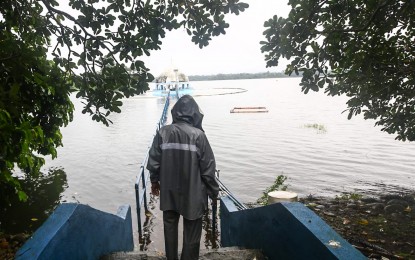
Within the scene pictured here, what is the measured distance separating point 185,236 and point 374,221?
6575mm

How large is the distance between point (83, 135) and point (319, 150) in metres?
19.7

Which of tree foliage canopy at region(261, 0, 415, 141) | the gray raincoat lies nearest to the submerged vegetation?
tree foliage canopy at region(261, 0, 415, 141)

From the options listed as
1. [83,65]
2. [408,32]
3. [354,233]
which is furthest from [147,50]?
[354,233]

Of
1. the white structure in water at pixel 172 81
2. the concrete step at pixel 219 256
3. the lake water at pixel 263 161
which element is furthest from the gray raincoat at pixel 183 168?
the white structure in water at pixel 172 81

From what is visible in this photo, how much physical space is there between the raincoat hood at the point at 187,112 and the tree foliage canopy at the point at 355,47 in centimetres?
159

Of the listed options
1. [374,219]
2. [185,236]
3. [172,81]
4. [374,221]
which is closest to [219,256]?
[185,236]

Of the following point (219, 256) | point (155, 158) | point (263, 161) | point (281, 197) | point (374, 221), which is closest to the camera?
point (155, 158)

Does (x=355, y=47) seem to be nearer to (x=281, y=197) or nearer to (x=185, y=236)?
(x=281, y=197)

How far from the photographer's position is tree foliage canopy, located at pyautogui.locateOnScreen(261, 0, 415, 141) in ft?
13.8

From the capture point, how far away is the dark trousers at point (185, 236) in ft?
11.5

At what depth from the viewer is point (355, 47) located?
15.6ft

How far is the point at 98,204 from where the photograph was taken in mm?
10617

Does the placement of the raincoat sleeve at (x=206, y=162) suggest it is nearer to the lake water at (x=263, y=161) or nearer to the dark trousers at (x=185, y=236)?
the dark trousers at (x=185, y=236)

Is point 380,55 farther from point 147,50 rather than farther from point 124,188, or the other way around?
point 124,188
